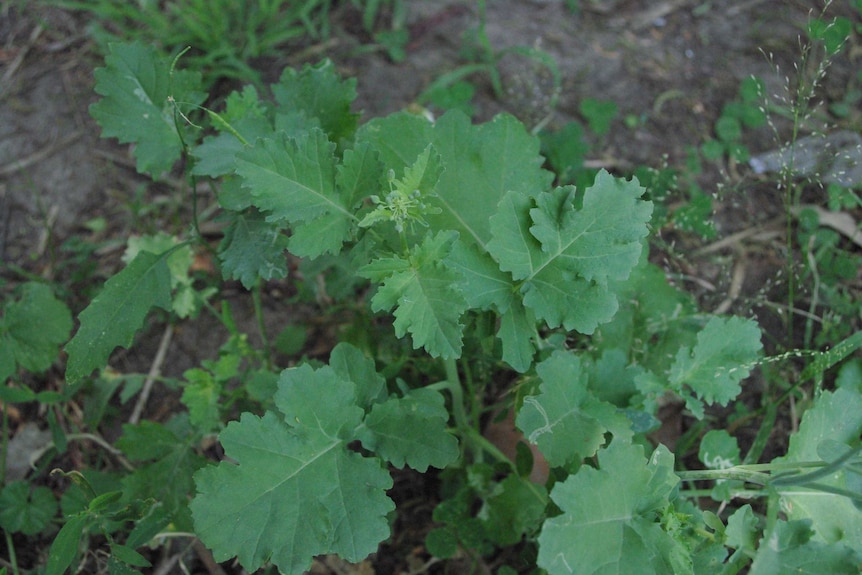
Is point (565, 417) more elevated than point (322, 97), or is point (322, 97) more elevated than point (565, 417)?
point (322, 97)

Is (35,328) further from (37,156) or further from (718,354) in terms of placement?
(718,354)

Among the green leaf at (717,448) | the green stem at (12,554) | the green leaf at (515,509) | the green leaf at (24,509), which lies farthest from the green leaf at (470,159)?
the green stem at (12,554)

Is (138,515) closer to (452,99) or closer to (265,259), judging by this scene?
(265,259)

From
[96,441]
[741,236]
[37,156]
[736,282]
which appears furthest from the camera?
[37,156]

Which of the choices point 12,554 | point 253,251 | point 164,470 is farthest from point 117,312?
point 12,554

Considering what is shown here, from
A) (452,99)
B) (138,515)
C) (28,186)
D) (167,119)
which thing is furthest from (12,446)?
(452,99)

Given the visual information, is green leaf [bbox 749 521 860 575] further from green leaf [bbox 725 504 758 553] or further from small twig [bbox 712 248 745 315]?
small twig [bbox 712 248 745 315]

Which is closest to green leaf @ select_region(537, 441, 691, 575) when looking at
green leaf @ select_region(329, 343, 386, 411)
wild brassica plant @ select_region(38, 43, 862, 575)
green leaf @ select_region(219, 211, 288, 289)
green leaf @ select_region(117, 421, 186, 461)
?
wild brassica plant @ select_region(38, 43, 862, 575)

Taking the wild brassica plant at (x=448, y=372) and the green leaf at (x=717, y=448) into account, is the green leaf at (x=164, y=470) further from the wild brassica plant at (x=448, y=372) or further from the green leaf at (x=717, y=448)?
the green leaf at (x=717, y=448)
